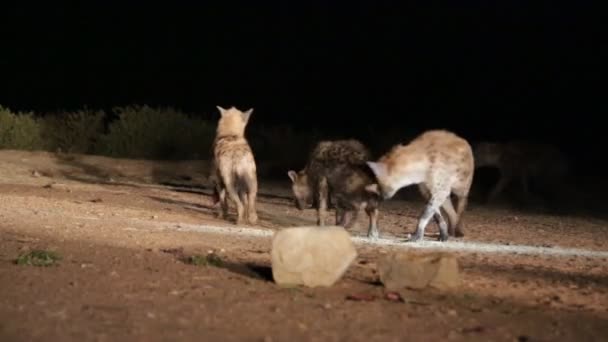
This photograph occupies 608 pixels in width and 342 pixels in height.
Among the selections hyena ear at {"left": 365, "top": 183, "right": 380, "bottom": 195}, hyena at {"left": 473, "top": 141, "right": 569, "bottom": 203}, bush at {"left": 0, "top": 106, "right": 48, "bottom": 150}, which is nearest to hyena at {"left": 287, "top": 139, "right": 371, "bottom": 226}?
hyena ear at {"left": 365, "top": 183, "right": 380, "bottom": 195}

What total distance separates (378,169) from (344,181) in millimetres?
922

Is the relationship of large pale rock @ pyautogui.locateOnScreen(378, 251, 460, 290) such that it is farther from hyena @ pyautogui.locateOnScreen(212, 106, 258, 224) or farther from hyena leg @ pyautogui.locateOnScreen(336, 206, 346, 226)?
hyena @ pyautogui.locateOnScreen(212, 106, 258, 224)

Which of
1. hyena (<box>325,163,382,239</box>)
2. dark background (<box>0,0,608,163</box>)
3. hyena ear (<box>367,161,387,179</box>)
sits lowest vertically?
hyena (<box>325,163,382,239</box>)

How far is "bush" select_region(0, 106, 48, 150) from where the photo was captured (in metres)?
30.8

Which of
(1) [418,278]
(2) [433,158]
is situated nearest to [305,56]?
(2) [433,158]

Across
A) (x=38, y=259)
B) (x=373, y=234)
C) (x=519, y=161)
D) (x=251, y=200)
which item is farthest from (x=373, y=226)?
(x=519, y=161)

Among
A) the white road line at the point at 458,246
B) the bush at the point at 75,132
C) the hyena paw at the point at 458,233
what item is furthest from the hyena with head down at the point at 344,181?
the bush at the point at 75,132

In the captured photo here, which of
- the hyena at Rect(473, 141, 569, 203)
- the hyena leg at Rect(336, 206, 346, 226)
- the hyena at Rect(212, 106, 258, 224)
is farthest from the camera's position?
the hyena at Rect(473, 141, 569, 203)

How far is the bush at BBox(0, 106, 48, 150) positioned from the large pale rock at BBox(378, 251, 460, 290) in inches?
860

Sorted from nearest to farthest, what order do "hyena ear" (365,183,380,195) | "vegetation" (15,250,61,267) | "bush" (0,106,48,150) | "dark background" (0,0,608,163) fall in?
1. "vegetation" (15,250,61,267)
2. "hyena ear" (365,183,380,195)
3. "bush" (0,106,48,150)
4. "dark background" (0,0,608,163)

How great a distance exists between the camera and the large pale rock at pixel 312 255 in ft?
32.9

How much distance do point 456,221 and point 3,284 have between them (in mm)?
7029

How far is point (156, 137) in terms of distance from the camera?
30.7m

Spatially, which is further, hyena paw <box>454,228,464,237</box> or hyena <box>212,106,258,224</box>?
hyena <box>212,106,258,224</box>
